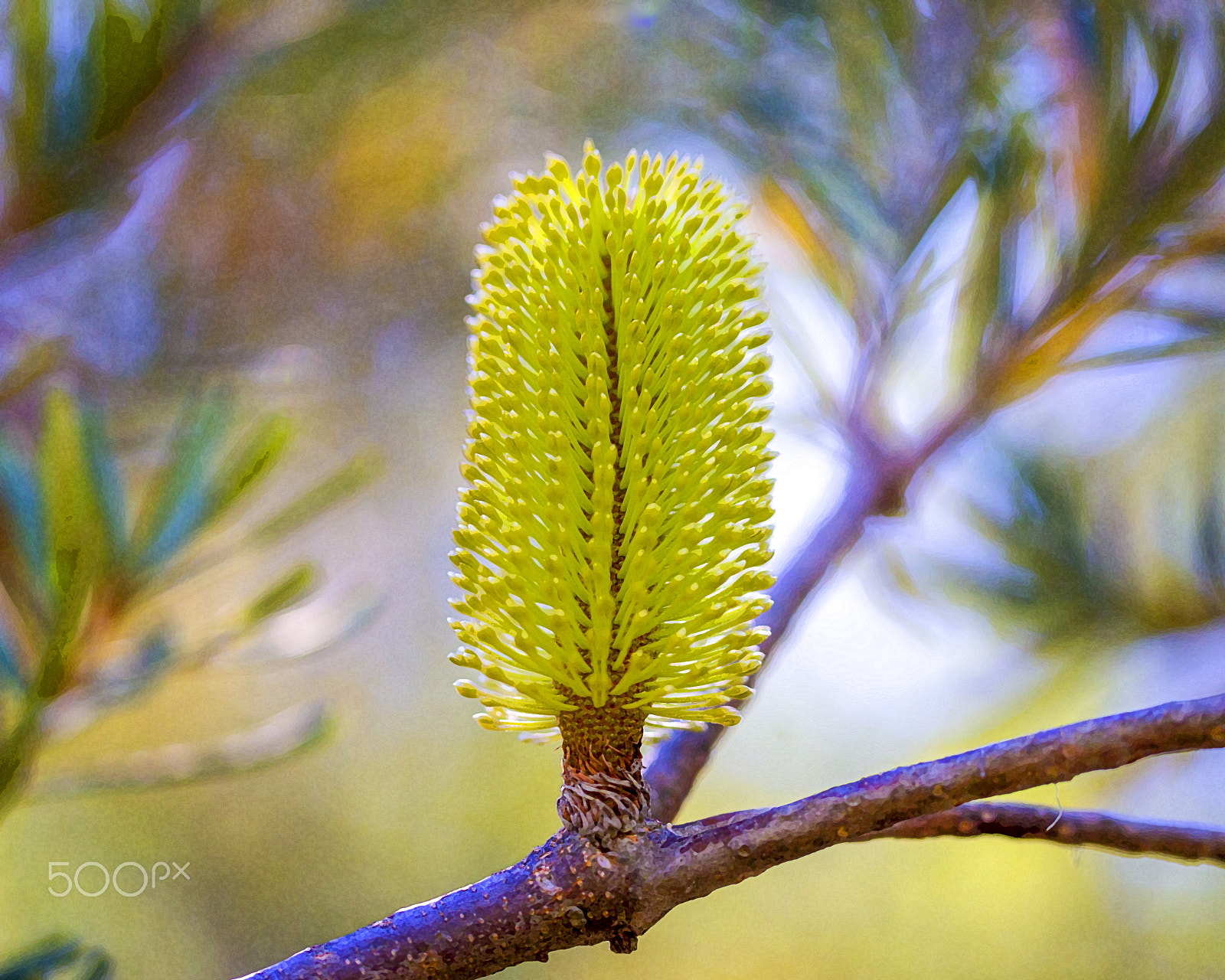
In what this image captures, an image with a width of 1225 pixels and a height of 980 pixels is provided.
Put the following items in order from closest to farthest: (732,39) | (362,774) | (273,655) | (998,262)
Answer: (273,655), (998,262), (732,39), (362,774)

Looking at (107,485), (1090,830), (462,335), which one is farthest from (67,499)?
(462,335)

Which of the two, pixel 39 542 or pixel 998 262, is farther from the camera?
pixel 998 262

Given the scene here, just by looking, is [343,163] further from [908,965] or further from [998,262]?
[908,965]

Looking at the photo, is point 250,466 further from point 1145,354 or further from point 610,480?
point 1145,354

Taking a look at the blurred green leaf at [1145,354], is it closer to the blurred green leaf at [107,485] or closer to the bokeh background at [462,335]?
the bokeh background at [462,335]

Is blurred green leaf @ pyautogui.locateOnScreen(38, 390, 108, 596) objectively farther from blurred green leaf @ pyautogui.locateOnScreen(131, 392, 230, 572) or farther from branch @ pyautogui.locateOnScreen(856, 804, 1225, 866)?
branch @ pyautogui.locateOnScreen(856, 804, 1225, 866)

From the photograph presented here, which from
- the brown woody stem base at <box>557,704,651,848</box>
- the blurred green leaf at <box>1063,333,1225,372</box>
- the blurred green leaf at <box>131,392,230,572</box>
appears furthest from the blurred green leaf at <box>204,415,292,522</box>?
the blurred green leaf at <box>1063,333,1225,372</box>

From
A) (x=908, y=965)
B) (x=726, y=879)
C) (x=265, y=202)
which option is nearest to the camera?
(x=726, y=879)

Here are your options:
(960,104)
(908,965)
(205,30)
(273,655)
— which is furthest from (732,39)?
(908,965)

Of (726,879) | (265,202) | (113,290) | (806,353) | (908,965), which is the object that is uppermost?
(265,202)
